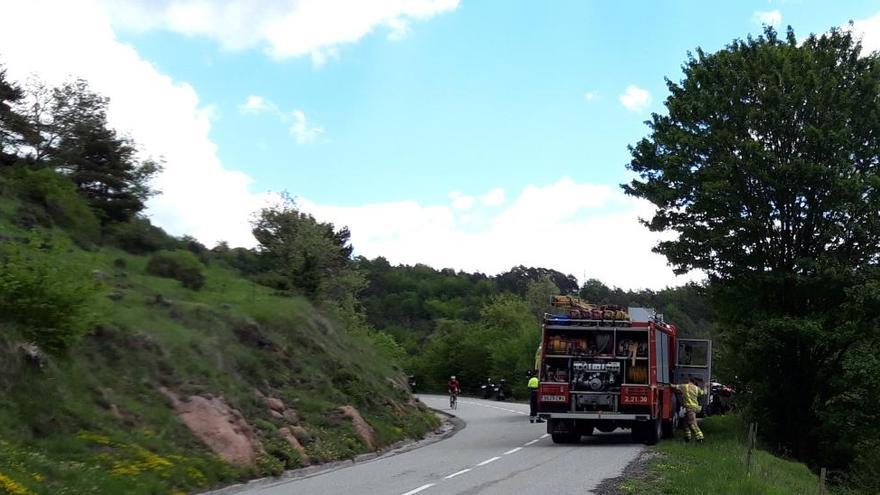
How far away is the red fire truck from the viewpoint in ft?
71.2

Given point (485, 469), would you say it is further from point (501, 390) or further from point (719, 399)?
point (501, 390)

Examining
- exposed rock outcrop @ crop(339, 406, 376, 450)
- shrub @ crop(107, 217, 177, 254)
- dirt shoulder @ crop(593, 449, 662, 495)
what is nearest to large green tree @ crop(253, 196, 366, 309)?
shrub @ crop(107, 217, 177, 254)

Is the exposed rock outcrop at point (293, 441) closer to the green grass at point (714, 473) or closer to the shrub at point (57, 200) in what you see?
the green grass at point (714, 473)

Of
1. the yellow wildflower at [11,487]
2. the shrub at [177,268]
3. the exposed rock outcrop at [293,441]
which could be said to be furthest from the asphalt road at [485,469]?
the shrub at [177,268]

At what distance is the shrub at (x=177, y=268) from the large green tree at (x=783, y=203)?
53.1 feet

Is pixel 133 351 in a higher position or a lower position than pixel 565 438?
higher

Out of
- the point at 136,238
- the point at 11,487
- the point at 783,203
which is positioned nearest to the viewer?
the point at 11,487

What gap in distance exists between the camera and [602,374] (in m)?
22.0

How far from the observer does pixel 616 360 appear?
2205 centimetres

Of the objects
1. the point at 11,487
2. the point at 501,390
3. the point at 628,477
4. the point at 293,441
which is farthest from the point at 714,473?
the point at 501,390

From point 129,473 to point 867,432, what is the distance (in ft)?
71.1

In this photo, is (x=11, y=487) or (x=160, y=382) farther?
(x=160, y=382)

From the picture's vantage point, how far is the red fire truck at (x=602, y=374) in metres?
21.7

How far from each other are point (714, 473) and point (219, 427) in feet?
32.3
